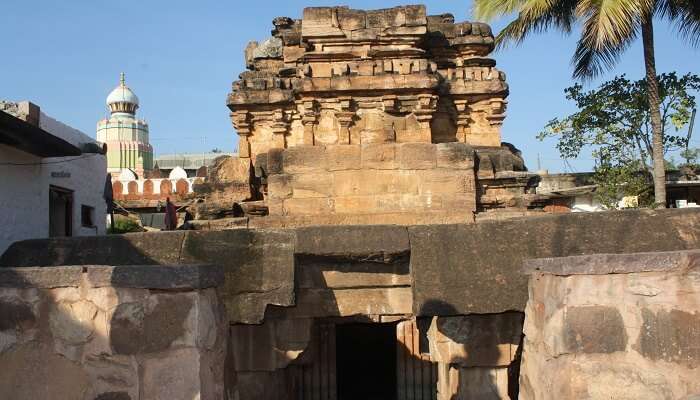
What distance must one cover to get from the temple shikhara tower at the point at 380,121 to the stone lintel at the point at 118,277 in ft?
14.3

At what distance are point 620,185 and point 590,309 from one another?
16058 mm

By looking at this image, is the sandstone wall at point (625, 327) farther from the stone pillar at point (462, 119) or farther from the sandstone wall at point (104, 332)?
the stone pillar at point (462, 119)

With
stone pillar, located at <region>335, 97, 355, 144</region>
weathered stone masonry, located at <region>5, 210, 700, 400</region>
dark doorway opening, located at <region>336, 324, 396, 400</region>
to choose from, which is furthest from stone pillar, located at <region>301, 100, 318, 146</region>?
weathered stone masonry, located at <region>5, 210, 700, 400</region>

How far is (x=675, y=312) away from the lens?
11.7 ft

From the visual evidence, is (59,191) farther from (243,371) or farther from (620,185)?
(620,185)

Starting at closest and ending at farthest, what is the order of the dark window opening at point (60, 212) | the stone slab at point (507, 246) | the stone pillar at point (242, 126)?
the stone slab at point (507, 246) < the stone pillar at point (242, 126) < the dark window opening at point (60, 212)

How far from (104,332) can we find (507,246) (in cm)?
286

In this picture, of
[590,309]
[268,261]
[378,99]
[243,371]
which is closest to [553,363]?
[590,309]

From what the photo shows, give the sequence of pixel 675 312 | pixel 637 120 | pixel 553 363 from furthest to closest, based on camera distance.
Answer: pixel 637 120, pixel 553 363, pixel 675 312

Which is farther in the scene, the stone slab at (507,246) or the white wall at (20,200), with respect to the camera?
the white wall at (20,200)

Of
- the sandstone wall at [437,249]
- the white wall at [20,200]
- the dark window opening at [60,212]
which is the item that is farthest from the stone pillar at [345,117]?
the dark window opening at [60,212]

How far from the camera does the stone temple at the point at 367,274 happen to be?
364 cm

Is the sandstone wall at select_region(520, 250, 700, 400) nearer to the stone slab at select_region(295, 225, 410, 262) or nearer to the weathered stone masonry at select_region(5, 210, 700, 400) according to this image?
the weathered stone masonry at select_region(5, 210, 700, 400)

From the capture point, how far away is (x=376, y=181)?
8281 mm
